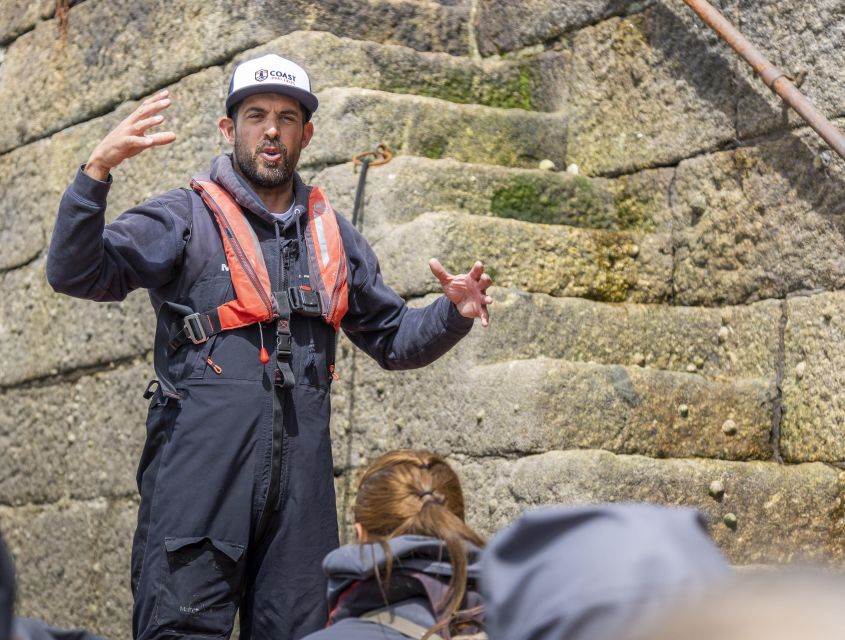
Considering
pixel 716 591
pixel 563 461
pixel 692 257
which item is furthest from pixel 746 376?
pixel 716 591

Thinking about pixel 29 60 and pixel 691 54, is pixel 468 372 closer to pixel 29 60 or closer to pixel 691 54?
pixel 691 54

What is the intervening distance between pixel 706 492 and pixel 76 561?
251 centimetres

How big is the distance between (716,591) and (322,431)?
2393 mm

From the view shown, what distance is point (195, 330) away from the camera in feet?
10.9

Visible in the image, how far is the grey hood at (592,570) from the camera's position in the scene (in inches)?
46.3

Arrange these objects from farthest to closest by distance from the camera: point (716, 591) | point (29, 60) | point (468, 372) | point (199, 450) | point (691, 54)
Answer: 1. point (29, 60)
2. point (691, 54)
3. point (468, 372)
4. point (199, 450)
5. point (716, 591)

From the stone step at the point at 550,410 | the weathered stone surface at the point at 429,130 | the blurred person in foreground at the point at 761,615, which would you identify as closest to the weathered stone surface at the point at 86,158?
the weathered stone surface at the point at 429,130

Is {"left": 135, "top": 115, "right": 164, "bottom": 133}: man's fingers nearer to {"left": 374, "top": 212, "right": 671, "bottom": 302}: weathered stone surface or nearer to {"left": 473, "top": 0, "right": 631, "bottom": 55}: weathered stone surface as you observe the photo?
{"left": 374, "top": 212, "right": 671, "bottom": 302}: weathered stone surface

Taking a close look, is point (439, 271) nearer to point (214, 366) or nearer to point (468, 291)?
point (468, 291)

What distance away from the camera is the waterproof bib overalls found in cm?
324

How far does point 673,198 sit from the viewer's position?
15.5 ft

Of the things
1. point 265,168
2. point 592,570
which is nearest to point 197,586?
point 265,168

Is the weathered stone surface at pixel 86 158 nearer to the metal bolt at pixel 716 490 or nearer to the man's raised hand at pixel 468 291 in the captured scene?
the man's raised hand at pixel 468 291

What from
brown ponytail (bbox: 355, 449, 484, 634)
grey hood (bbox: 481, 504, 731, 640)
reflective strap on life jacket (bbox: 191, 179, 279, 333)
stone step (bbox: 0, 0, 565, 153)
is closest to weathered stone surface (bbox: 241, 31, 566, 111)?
stone step (bbox: 0, 0, 565, 153)
